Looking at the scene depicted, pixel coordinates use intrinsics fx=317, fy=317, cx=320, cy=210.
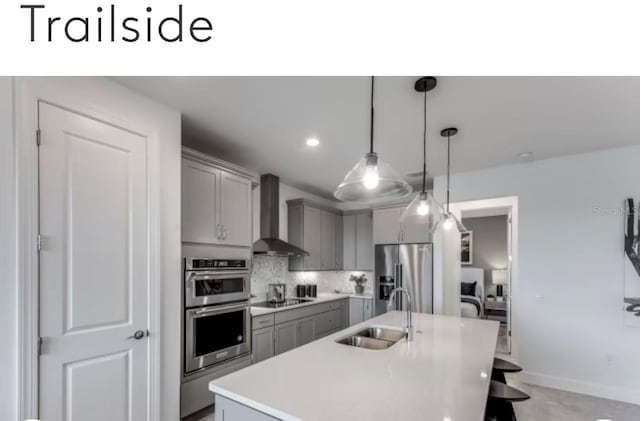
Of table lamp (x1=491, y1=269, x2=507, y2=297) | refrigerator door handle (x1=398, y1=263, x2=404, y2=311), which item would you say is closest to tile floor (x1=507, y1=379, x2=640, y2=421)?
refrigerator door handle (x1=398, y1=263, x2=404, y2=311)

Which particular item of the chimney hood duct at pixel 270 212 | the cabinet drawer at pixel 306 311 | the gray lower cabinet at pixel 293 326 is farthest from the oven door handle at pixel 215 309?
the chimney hood duct at pixel 270 212

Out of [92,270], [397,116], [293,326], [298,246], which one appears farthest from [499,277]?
[92,270]

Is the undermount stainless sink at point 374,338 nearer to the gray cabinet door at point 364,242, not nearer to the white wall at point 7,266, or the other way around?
the white wall at point 7,266

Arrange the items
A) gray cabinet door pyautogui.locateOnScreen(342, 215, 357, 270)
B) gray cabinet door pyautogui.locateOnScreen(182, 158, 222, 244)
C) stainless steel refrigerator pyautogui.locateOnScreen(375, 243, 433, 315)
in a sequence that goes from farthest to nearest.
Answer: gray cabinet door pyautogui.locateOnScreen(342, 215, 357, 270) < stainless steel refrigerator pyautogui.locateOnScreen(375, 243, 433, 315) < gray cabinet door pyautogui.locateOnScreen(182, 158, 222, 244)

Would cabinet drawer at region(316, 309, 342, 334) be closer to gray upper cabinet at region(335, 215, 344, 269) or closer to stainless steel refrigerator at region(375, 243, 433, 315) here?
stainless steel refrigerator at region(375, 243, 433, 315)

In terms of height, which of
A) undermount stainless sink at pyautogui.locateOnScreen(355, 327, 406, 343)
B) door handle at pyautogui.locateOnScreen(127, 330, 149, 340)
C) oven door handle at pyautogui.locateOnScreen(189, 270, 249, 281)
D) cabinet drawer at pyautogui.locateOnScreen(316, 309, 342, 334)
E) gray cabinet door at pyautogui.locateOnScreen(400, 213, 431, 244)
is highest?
gray cabinet door at pyautogui.locateOnScreen(400, 213, 431, 244)

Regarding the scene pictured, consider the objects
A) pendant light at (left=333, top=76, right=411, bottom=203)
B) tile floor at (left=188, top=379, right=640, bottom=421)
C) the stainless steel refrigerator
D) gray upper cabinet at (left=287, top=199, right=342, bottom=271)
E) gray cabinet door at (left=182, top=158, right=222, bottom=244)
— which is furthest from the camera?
gray upper cabinet at (left=287, top=199, right=342, bottom=271)

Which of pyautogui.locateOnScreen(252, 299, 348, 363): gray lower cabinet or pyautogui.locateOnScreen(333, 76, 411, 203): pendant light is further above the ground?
pyautogui.locateOnScreen(333, 76, 411, 203): pendant light

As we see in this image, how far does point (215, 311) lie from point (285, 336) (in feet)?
4.37

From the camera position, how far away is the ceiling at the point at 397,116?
2.07 metres

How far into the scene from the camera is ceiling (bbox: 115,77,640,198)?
207cm

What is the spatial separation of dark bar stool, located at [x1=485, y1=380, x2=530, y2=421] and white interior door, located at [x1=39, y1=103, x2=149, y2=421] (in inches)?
87.3

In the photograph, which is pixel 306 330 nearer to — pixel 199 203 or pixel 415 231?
pixel 415 231

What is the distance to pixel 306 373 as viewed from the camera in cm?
162
